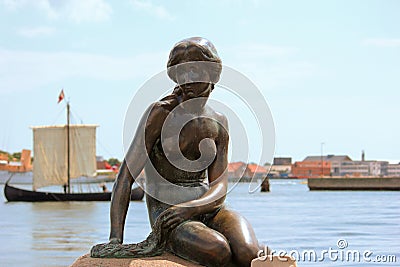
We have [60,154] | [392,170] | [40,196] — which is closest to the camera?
[40,196]

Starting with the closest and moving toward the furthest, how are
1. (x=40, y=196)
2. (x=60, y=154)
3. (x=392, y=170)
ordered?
(x=40, y=196), (x=60, y=154), (x=392, y=170)

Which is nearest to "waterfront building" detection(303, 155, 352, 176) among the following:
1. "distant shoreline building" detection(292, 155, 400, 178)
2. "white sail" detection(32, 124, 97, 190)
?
"distant shoreline building" detection(292, 155, 400, 178)

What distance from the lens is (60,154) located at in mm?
73000

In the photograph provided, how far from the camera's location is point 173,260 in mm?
5648

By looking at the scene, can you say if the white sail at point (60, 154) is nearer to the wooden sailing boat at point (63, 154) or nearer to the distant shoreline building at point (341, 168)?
the wooden sailing boat at point (63, 154)

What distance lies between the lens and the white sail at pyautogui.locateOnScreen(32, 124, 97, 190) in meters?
72.4

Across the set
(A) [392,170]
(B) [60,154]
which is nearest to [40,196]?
(B) [60,154]

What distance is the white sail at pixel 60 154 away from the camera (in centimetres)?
7244

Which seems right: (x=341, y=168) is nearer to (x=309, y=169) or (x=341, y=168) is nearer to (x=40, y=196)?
(x=309, y=169)

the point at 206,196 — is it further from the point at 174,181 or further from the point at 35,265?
the point at 35,265

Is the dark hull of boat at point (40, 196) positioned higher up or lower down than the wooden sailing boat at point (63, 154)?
lower down

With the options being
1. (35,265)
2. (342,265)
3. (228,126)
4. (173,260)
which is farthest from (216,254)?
(35,265)

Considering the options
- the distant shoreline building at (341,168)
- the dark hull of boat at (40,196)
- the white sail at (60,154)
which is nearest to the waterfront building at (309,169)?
the distant shoreline building at (341,168)

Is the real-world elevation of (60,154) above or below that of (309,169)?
above
